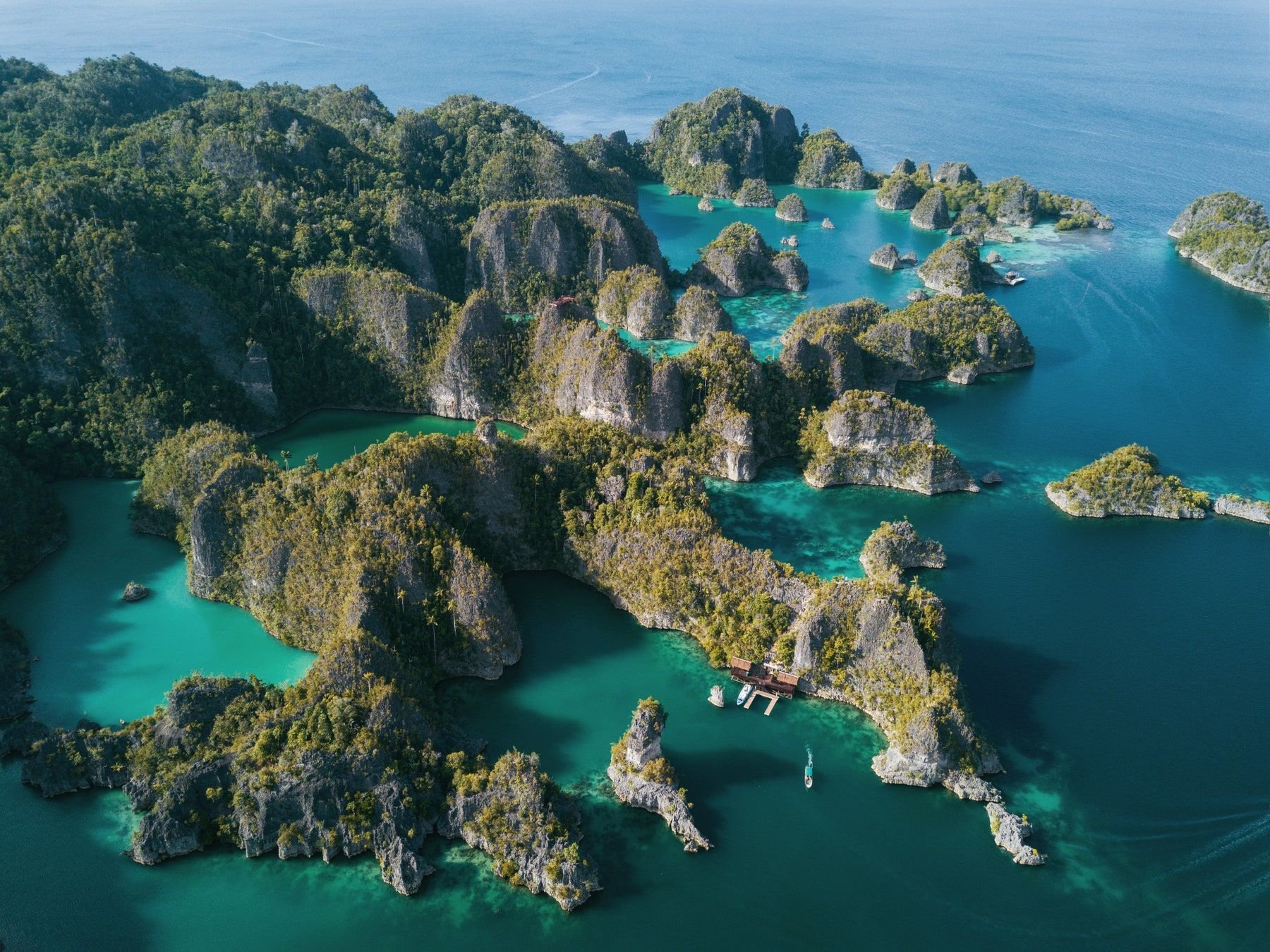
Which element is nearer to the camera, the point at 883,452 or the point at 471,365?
the point at 883,452

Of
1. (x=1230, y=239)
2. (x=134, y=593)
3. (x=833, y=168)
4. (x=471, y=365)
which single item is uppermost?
(x=833, y=168)

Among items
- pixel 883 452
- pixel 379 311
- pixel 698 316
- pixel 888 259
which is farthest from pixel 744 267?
pixel 379 311

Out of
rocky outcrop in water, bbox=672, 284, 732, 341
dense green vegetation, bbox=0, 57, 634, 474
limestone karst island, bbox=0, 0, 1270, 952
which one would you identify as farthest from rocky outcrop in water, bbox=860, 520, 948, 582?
dense green vegetation, bbox=0, 57, 634, 474

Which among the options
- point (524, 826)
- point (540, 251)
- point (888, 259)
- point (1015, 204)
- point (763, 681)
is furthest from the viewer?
point (1015, 204)

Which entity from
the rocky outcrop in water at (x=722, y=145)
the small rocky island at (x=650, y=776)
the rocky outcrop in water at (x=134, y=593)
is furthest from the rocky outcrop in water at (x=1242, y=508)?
the rocky outcrop in water at (x=722, y=145)

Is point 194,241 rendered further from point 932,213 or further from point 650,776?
point 932,213

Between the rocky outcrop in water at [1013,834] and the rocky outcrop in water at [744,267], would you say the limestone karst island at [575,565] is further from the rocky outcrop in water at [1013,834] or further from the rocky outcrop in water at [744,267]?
the rocky outcrop in water at [744,267]

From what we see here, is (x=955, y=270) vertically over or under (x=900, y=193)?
under

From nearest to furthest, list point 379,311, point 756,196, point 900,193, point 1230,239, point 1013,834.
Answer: point 1013,834 < point 379,311 < point 1230,239 < point 900,193 < point 756,196

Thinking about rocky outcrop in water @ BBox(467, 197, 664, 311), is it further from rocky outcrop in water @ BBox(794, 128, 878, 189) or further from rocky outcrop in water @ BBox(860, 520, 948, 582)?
rocky outcrop in water @ BBox(794, 128, 878, 189)
